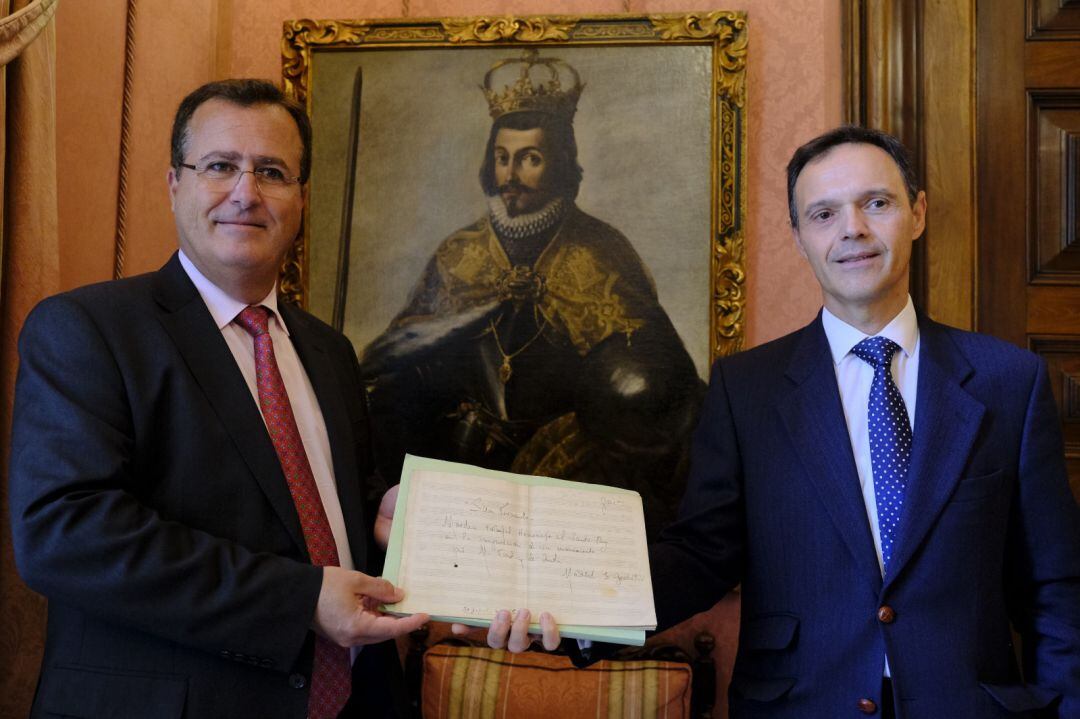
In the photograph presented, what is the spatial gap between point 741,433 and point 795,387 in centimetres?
16

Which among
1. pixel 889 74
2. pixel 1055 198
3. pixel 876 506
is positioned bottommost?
pixel 876 506

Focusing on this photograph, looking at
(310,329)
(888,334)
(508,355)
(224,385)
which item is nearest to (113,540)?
(224,385)

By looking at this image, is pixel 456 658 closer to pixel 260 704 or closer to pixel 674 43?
pixel 260 704

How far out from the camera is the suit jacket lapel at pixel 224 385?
5.75 feet

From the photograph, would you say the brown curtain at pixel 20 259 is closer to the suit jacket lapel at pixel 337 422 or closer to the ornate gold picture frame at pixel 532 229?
the suit jacket lapel at pixel 337 422

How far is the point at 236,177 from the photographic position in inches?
76.1

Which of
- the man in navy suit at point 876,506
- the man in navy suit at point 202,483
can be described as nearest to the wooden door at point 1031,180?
the man in navy suit at point 876,506

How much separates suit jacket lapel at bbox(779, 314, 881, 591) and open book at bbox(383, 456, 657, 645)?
42 centimetres

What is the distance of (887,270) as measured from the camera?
2068mm

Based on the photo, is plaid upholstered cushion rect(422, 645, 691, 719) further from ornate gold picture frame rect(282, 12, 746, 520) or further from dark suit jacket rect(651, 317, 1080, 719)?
dark suit jacket rect(651, 317, 1080, 719)

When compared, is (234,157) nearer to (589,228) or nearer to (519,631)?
(519,631)

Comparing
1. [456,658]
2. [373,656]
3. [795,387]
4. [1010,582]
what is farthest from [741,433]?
[456,658]

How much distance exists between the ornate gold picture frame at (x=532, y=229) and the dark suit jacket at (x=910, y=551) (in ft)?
2.24

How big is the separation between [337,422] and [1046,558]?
4.96 ft
